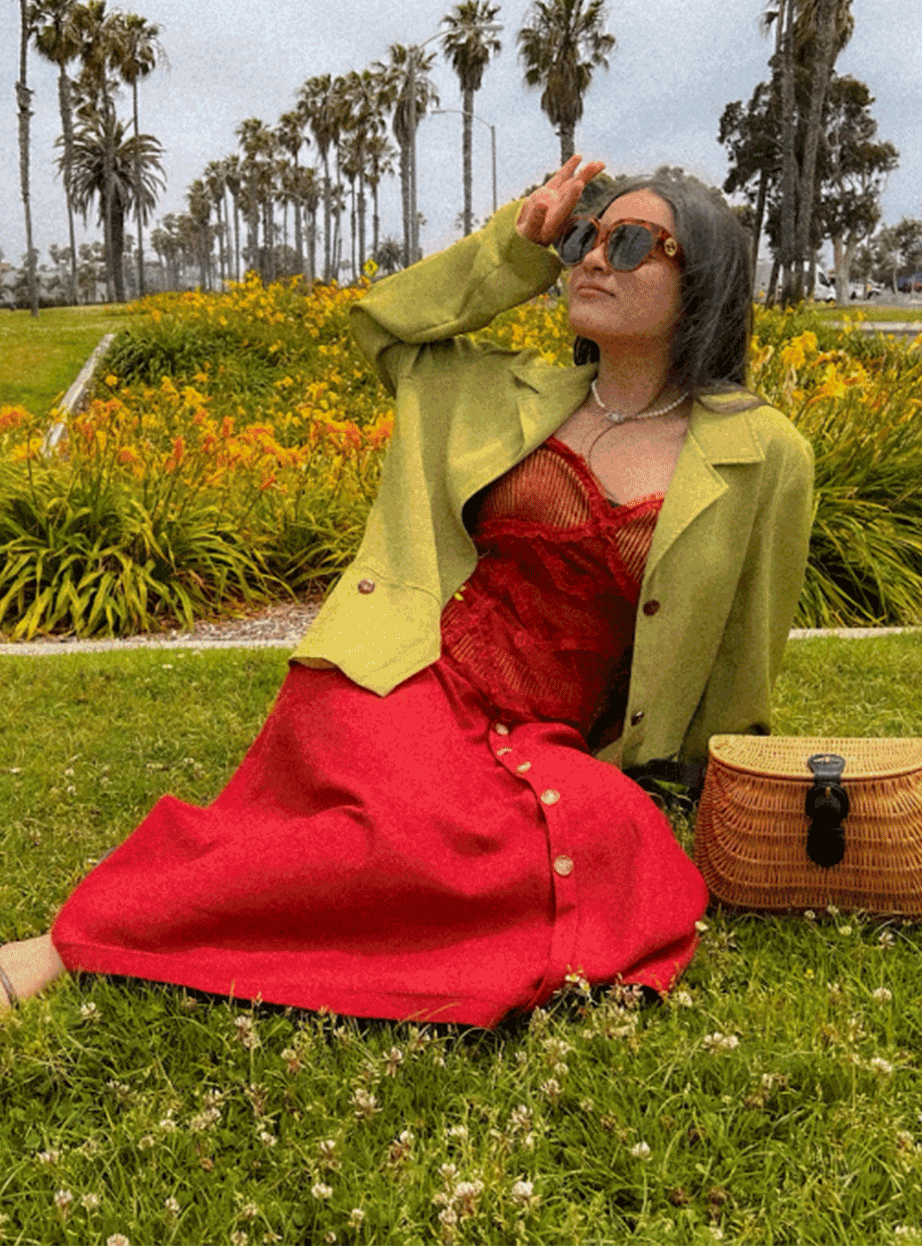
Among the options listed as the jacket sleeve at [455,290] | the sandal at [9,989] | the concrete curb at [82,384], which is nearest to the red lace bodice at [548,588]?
the jacket sleeve at [455,290]

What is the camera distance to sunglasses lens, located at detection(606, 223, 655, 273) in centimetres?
248

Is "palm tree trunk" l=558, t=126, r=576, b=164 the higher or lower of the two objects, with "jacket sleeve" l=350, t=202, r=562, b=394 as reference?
higher

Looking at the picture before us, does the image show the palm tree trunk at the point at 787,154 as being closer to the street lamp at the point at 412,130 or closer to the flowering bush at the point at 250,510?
the street lamp at the point at 412,130

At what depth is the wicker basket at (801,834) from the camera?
2539 millimetres

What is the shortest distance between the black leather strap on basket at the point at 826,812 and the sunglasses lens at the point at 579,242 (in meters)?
1.20

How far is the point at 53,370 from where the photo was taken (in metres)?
14.9

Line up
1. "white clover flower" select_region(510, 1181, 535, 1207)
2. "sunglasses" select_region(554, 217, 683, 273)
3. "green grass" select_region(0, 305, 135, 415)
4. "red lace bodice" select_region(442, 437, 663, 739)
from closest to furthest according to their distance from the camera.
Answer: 1. "white clover flower" select_region(510, 1181, 535, 1207)
2. "sunglasses" select_region(554, 217, 683, 273)
3. "red lace bodice" select_region(442, 437, 663, 739)
4. "green grass" select_region(0, 305, 135, 415)

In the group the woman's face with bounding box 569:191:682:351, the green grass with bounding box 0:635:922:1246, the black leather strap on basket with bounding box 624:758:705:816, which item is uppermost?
the woman's face with bounding box 569:191:682:351

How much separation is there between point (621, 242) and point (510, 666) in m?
0.93

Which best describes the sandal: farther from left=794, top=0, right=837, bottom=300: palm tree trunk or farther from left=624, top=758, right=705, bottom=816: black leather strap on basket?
left=794, top=0, right=837, bottom=300: palm tree trunk

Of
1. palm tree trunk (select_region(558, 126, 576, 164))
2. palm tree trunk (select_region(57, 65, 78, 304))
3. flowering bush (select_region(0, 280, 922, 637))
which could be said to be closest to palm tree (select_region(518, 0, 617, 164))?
palm tree trunk (select_region(558, 126, 576, 164))

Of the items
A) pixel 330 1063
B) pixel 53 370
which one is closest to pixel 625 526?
pixel 330 1063

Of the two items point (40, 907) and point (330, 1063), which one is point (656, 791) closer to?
point (330, 1063)

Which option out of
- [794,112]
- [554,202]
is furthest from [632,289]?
[794,112]
